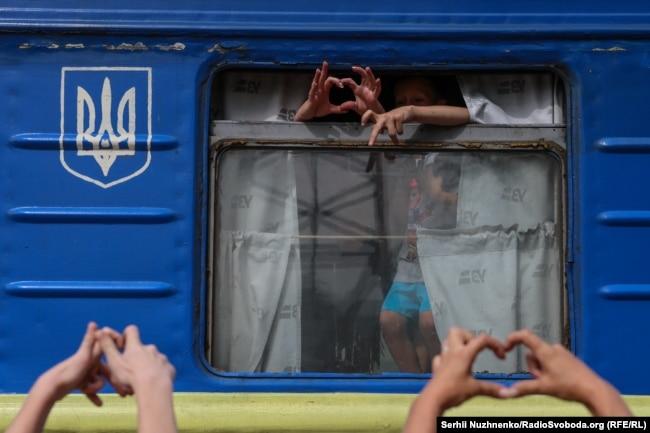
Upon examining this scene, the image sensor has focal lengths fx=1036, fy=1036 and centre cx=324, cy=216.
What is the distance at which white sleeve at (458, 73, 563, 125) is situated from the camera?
8.61ft

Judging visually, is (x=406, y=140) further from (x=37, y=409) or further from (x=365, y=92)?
(x=37, y=409)

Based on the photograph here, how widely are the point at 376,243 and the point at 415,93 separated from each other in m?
0.41

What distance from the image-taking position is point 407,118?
2.53m

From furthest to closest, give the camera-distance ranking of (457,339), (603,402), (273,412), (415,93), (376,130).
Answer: (415,93)
(376,130)
(273,412)
(457,339)
(603,402)

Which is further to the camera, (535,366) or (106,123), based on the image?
(106,123)

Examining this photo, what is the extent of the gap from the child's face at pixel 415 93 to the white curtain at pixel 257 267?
0.34 meters

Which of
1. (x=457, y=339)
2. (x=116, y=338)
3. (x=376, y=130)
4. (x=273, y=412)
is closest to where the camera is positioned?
(x=457, y=339)

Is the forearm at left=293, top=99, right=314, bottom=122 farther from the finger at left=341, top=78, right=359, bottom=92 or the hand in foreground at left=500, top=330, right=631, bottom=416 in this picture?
the hand in foreground at left=500, top=330, right=631, bottom=416

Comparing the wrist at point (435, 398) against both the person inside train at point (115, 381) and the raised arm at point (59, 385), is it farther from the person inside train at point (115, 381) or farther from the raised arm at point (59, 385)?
the raised arm at point (59, 385)

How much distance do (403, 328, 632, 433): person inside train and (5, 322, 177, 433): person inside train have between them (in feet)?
1.17

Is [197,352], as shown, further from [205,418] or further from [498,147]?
[498,147]

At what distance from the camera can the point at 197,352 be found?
8.18 ft

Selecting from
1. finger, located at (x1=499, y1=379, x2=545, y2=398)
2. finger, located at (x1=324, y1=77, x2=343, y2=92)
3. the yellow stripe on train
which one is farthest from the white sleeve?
finger, located at (x1=499, y1=379, x2=545, y2=398)

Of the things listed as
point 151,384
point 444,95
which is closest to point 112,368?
point 151,384
